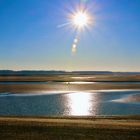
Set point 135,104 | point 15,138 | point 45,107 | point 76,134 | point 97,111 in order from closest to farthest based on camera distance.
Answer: point 15,138, point 76,134, point 97,111, point 45,107, point 135,104

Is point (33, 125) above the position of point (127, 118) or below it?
below

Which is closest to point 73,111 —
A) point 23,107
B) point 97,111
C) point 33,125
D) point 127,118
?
point 97,111

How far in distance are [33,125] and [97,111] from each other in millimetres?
11899

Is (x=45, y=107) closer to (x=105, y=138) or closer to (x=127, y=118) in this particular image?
(x=127, y=118)

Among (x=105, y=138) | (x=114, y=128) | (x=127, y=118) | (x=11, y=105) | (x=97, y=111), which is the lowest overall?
(x=105, y=138)

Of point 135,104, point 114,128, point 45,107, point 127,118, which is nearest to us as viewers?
point 114,128

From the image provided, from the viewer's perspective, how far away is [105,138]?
53.4 ft

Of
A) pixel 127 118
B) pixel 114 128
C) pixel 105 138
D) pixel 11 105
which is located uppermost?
pixel 11 105

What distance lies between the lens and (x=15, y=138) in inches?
635

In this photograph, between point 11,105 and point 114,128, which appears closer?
point 114,128

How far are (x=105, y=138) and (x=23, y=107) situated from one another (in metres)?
18.1

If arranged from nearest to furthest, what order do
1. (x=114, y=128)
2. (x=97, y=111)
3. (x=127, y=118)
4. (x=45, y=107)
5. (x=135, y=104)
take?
(x=114, y=128) → (x=127, y=118) → (x=97, y=111) → (x=45, y=107) → (x=135, y=104)

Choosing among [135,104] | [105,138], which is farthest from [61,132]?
[135,104]

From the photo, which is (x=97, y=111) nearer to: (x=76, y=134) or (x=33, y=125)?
(x=33, y=125)
